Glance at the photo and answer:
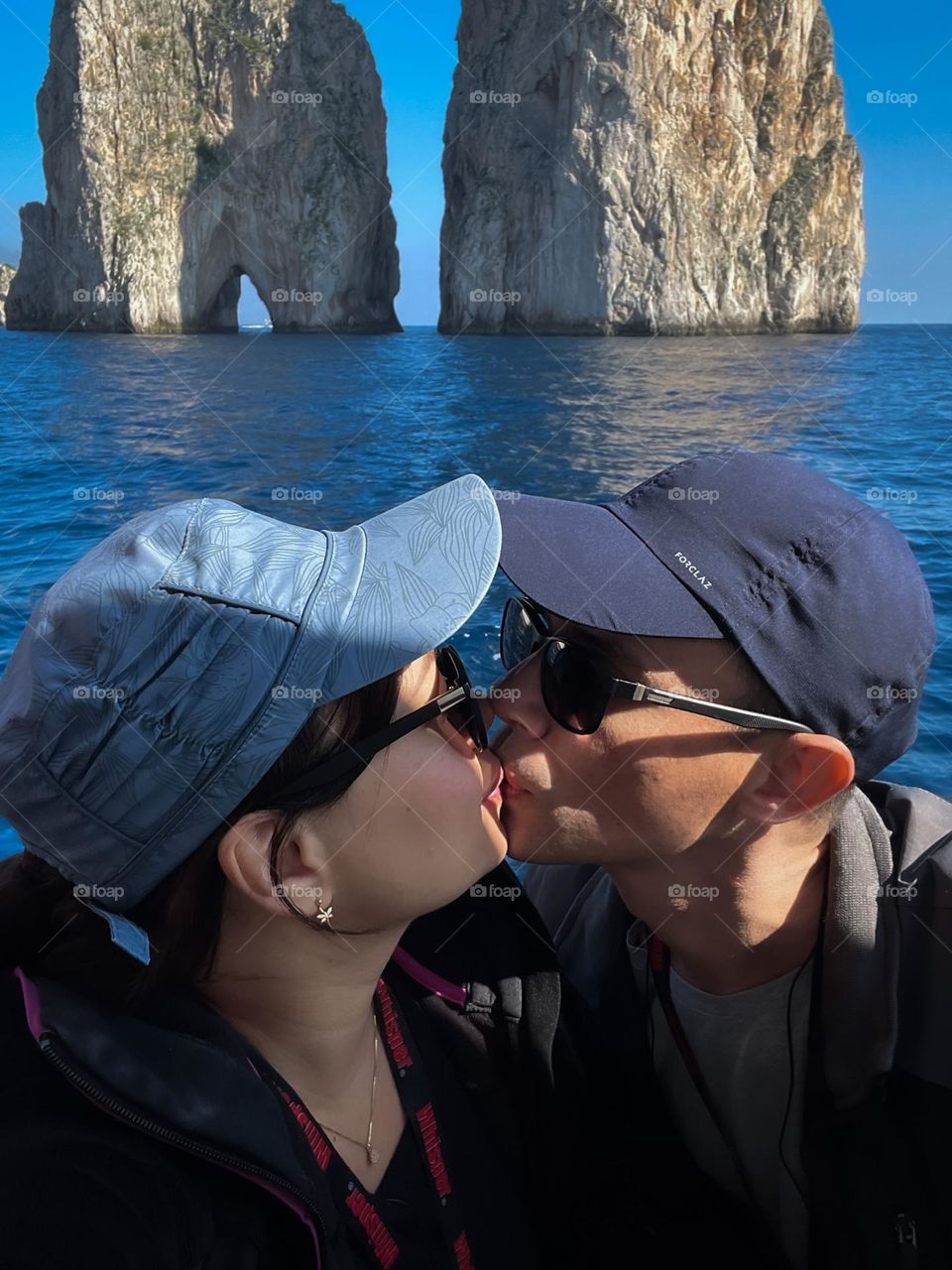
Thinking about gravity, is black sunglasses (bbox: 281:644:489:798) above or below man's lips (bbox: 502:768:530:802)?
above

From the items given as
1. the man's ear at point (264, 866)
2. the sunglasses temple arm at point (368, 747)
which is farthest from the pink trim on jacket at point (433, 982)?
the sunglasses temple arm at point (368, 747)

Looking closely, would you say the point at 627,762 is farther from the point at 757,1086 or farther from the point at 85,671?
the point at 85,671

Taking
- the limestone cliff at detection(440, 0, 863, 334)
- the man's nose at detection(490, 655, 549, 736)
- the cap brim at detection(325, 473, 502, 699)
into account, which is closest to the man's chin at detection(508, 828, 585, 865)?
the man's nose at detection(490, 655, 549, 736)

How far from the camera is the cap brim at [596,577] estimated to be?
154cm

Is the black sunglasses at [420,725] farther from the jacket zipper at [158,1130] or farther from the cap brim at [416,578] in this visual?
the jacket zipper at [158,1130]

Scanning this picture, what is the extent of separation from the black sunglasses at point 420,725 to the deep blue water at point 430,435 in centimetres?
369

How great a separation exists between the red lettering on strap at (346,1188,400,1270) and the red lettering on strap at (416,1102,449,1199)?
0.12 meters

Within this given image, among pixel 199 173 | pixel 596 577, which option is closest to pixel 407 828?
pixel 596 577

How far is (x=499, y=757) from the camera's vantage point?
5.41 feet

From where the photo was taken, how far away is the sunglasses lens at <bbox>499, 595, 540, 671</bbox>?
176 cm

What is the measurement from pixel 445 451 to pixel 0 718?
568 inches

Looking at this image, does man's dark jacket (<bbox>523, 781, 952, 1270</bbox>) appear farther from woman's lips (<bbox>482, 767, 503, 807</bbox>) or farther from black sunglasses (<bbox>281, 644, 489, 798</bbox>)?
black sunglasses (<bbox>281, 644, 489, 798</bbox>)

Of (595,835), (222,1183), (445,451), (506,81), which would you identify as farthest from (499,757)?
(506,81)

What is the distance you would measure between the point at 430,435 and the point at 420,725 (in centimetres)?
1668
